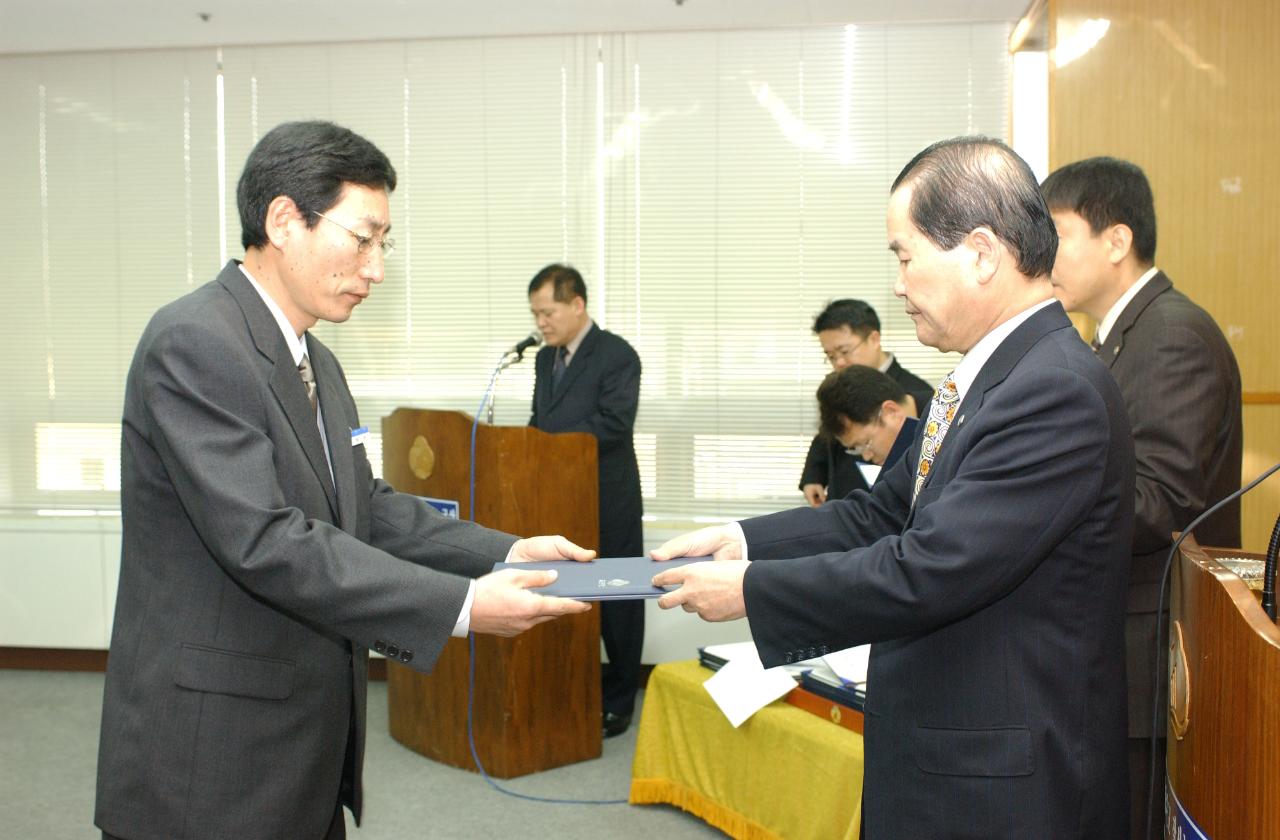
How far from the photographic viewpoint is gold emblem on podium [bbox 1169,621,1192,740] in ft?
4.86

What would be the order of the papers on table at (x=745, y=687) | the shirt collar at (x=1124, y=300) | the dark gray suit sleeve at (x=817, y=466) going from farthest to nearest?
the dark gray suit sleeve at (x=817, y=466) → the papers on table at (x=745, y=687) → the shirt collar at (x=1124, y=300)

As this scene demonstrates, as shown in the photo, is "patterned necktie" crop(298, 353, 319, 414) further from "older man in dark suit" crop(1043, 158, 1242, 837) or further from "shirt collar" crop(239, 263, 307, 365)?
"older man in dark suit" crop(1043, 158, 1242, 837)

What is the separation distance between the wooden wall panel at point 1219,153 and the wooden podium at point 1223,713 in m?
2.96

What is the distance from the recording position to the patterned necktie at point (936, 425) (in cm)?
173

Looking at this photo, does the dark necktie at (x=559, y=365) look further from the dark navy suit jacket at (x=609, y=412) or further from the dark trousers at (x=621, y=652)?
the dark trousers at (x=621, y=652)

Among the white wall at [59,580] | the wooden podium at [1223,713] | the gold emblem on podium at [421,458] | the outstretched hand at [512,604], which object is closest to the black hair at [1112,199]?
the wooden podium at [1223,713]

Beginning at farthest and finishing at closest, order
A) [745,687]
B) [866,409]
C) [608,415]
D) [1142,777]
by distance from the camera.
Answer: [608,415], [866,409], [745,687], [1142,777]

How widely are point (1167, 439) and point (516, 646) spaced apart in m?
2.60

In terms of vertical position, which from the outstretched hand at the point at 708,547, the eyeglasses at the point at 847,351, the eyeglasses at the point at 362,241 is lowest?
the outstretched hand at the point at 708,547

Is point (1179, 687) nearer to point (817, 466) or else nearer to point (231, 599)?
point (231, 599)

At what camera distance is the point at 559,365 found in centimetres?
493

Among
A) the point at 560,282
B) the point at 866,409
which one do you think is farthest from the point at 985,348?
the point at 560,282

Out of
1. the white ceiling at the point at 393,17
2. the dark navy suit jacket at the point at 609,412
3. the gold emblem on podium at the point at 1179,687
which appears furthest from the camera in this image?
the white ceiling at the point at 393,17

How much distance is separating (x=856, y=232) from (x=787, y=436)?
3.45ft
